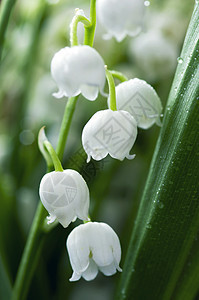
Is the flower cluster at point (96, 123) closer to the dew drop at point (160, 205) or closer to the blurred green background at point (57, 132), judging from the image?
the dew drop at point (160, 205)

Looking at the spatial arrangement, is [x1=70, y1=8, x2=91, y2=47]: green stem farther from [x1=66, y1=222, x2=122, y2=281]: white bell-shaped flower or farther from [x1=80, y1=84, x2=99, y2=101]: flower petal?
[x1=66, y1=222, x2=122, y2=281]: white bell-shaped flower

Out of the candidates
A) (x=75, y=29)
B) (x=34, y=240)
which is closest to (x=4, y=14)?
(x=75, y=29)

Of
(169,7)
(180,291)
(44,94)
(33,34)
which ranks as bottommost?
(180,291)

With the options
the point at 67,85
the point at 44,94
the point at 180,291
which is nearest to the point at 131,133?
the point at 67,85

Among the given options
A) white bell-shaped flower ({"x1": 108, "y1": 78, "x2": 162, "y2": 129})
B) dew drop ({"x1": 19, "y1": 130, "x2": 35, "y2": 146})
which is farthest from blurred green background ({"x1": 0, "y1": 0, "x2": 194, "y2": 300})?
white bell-shaped flower ({"x1": 108, "y1": 78, "x2": 162, "y2": 129})

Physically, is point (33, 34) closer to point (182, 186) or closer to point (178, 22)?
point (178, 22)

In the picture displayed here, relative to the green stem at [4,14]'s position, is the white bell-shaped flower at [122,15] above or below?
above

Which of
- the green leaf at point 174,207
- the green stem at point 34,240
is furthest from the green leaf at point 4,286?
the green leaf at point 174,207
